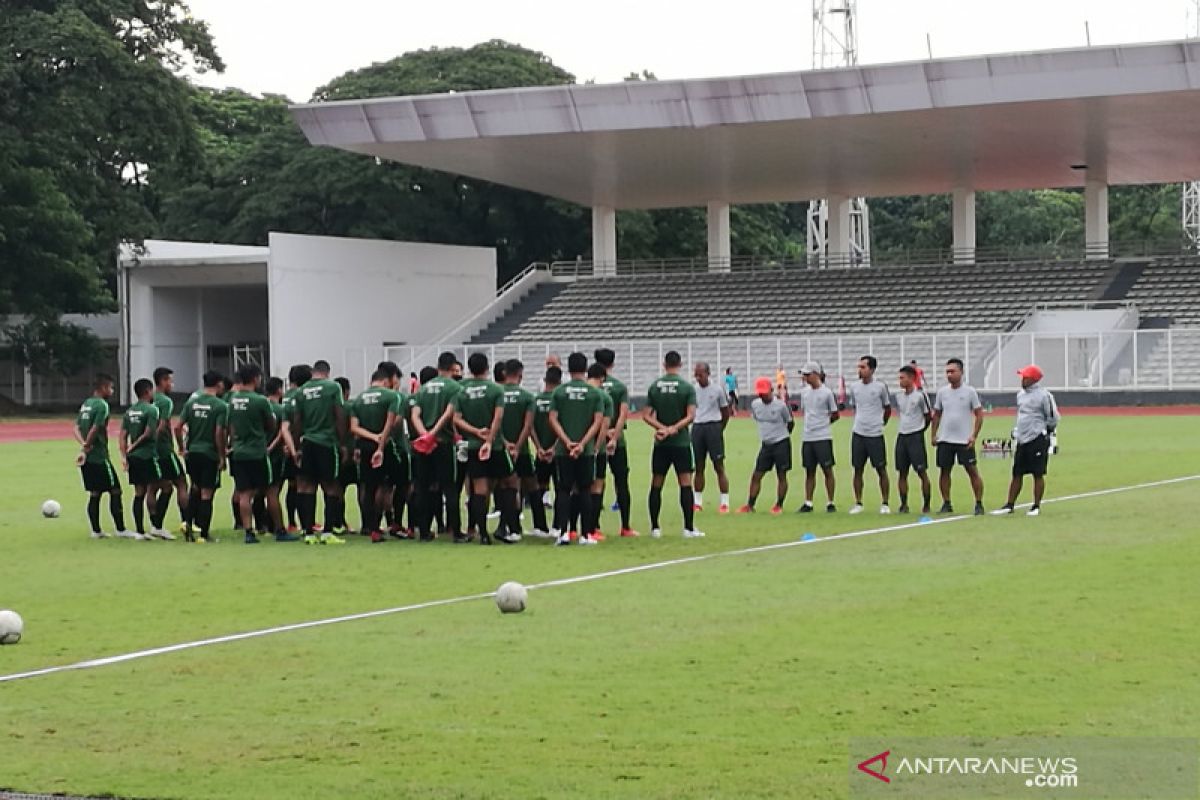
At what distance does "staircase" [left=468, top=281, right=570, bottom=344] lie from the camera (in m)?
63.0

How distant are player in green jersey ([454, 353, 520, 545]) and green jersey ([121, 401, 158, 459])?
11.2 ft

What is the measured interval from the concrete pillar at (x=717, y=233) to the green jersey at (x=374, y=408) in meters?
47.3

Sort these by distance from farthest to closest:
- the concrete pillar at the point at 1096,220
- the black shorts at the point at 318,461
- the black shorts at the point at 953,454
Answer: the concrete pillar at the point at 1096,220 → the black shorts at the point at 953,454 → the black shorts at the point at 318,461

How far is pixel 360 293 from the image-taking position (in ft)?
200

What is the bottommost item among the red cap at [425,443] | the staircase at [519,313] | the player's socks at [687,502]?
the player's socks at [687,502]

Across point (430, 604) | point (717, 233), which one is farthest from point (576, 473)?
point (717, 233)

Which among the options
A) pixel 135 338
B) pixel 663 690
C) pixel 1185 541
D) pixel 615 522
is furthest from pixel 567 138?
pixel 663 690

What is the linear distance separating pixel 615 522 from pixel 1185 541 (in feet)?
22.3

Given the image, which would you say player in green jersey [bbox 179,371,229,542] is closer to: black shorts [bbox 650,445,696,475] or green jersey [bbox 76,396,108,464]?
green jersey [bbox 76,396,108,464]

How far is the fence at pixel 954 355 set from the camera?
163 ft

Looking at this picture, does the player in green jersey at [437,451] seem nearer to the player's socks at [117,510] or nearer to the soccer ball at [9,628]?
the player's socks at [117,510]

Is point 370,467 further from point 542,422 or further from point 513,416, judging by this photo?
point 542,422

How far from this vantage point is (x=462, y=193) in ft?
239

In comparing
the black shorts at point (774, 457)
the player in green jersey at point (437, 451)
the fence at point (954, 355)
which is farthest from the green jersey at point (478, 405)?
the fence at point (954, 355)
